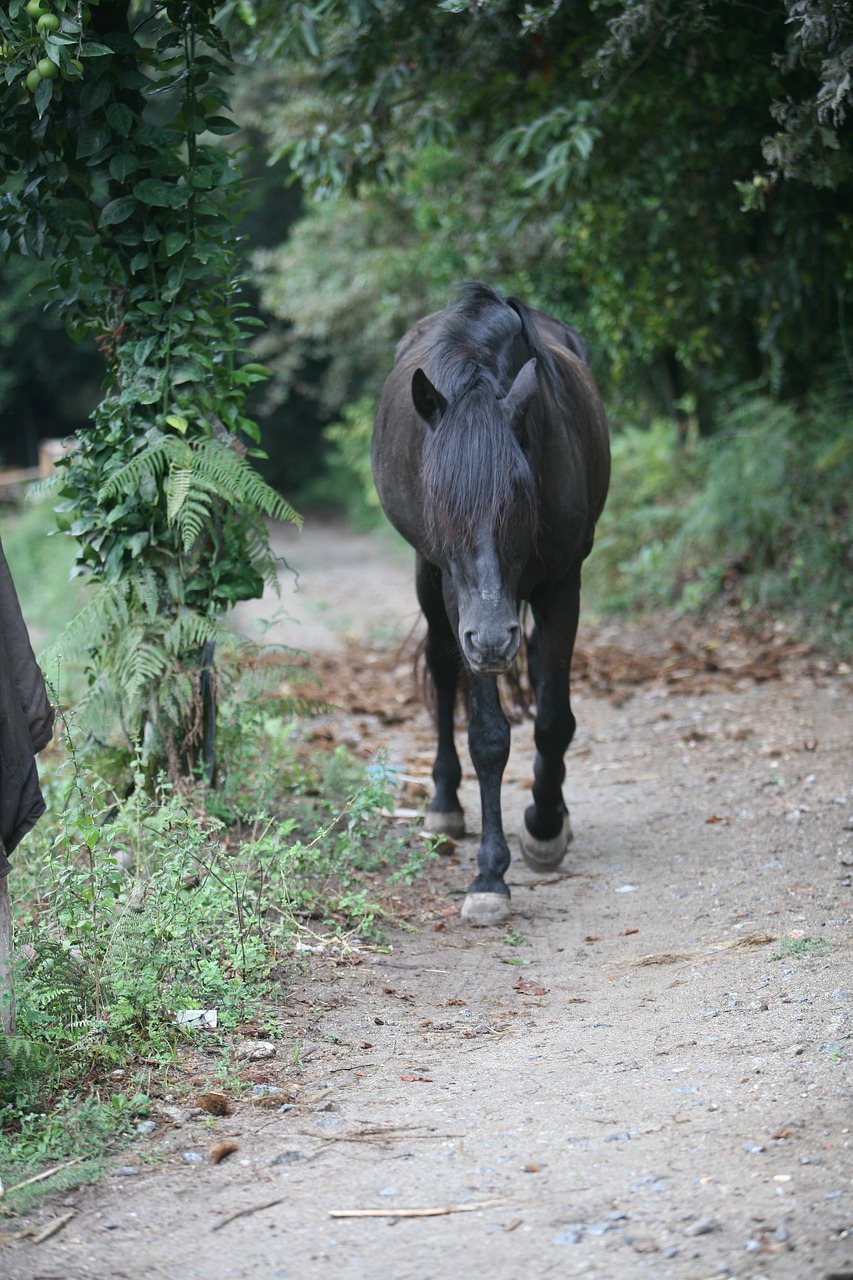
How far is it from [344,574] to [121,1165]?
15.6 m

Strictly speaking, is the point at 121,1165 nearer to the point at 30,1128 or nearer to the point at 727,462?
the point at 30,1128

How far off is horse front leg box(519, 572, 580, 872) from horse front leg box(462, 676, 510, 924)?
36 centimetres

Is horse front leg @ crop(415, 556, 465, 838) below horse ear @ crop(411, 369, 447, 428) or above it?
below

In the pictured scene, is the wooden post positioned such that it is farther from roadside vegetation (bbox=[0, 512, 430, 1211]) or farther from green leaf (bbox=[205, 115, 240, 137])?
green leaf (bbox=[205, 115, 240, 137])

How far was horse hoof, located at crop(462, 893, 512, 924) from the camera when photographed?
4977 mm

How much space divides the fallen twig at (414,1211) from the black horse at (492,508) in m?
1.98

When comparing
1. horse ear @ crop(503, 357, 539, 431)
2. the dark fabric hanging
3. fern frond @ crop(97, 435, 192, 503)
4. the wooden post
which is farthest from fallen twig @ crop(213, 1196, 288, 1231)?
fern frond @ crop(97, 435, 192, 503)

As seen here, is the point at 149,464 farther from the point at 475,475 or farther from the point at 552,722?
the point at 552,722

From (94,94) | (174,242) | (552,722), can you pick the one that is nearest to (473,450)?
(552,722)

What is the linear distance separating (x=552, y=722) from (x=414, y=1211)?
9.66 ft

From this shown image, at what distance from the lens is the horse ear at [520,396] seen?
4.63 meters

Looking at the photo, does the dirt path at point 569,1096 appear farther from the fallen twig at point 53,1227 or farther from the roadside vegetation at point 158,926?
the roadside vegetation at point 158,926

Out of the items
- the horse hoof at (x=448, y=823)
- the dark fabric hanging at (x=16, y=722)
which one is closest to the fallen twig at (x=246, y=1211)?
the dark fabric hanging at (x=16, y=722)

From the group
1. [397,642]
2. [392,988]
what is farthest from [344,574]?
[392,988]
